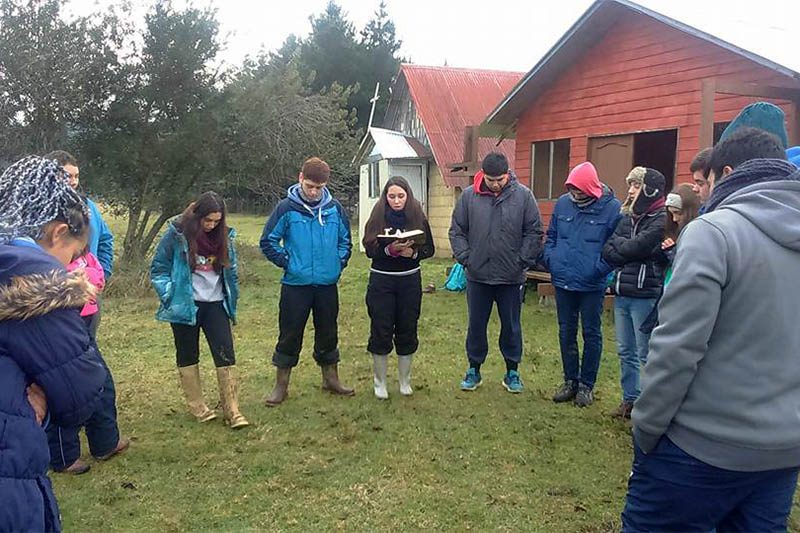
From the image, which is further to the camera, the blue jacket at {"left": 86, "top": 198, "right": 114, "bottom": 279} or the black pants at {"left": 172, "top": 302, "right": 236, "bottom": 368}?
the black pants at {"left": 172, "top": 302, "right": 236, "bottom": 368}

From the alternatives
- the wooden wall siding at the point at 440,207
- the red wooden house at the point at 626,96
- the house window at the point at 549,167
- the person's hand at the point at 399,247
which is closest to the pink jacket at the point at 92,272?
the person's hand at the point at 399,247

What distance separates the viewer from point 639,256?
4266 millimetres

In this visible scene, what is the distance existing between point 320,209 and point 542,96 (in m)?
7.03

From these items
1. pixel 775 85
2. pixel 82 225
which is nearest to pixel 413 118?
pixel 775 85

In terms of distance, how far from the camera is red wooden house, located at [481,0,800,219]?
24.7 feet

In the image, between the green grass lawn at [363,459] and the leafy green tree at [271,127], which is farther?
the leafy green tree at [271,127]

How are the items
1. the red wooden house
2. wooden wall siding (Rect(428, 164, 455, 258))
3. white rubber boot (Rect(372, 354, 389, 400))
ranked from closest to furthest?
white rubber boot (Rect(372, 354, 389, 400))
the red wooden house
wooden wall siding (Rect(428, 164, 455, 258))

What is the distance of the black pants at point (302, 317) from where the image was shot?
490 cm

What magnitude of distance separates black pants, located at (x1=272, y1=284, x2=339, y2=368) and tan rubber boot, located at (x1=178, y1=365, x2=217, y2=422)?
0.62 m

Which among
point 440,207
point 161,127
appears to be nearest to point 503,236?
point 161,127

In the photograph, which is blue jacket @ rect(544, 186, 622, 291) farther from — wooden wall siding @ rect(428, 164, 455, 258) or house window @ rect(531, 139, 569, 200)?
wooden wall siding @ rect(428, 164, 455, 258)

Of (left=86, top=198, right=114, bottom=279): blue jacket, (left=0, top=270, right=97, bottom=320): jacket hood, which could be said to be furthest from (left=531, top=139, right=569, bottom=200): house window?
(left=0, top=270, right=97, bottom=320): jacket hood

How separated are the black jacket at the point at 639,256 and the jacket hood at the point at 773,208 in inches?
94.1

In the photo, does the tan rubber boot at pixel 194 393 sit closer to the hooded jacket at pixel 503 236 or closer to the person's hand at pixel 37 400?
the hooded jacket at pixel 503 236
